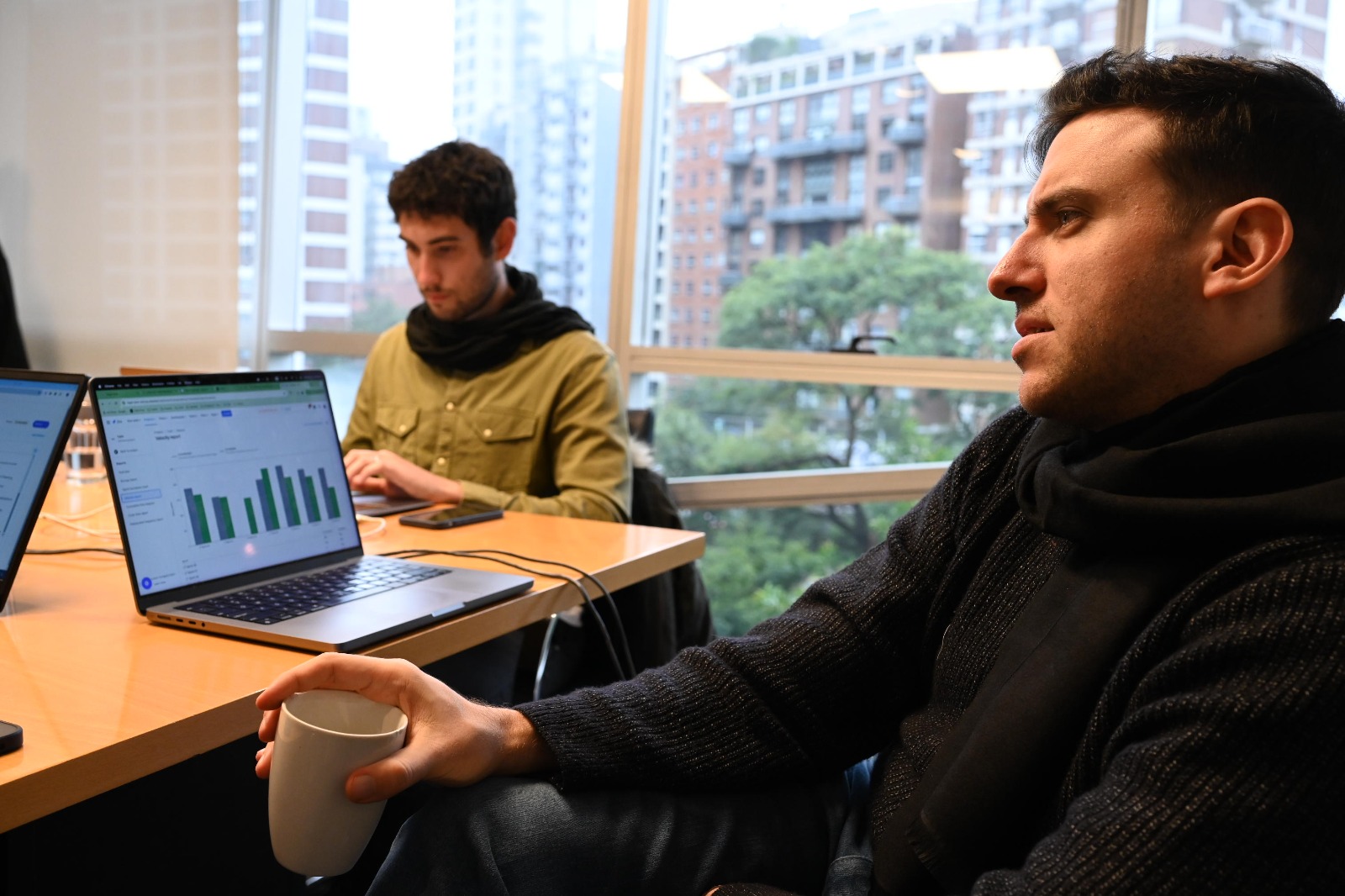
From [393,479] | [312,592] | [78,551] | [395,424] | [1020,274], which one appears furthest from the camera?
[395,424]

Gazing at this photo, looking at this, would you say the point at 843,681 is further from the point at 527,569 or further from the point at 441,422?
the point at 441,422

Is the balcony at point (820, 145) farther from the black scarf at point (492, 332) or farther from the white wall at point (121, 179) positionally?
the white wall at point (121, 179)

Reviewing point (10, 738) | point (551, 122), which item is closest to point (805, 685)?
point (10, 738)

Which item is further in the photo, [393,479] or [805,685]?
[393,479]

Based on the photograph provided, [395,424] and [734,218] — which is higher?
[734,218]

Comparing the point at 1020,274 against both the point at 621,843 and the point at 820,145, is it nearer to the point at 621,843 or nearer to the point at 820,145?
the point at 621,843

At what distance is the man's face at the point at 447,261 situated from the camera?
8.30ft

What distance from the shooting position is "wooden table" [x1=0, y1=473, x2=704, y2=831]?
2.93 ft

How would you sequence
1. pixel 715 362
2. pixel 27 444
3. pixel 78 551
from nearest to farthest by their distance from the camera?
pixel 27 444, pixel 78 551, pixel 715 362

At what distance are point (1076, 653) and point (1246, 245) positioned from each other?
1.29 ft

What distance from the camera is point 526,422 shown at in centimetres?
247

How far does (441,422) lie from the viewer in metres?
2.55

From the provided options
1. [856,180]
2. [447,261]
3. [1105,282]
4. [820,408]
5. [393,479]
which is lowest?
[393,479]

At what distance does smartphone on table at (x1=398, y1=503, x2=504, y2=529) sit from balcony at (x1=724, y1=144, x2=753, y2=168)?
1740 millimetres
